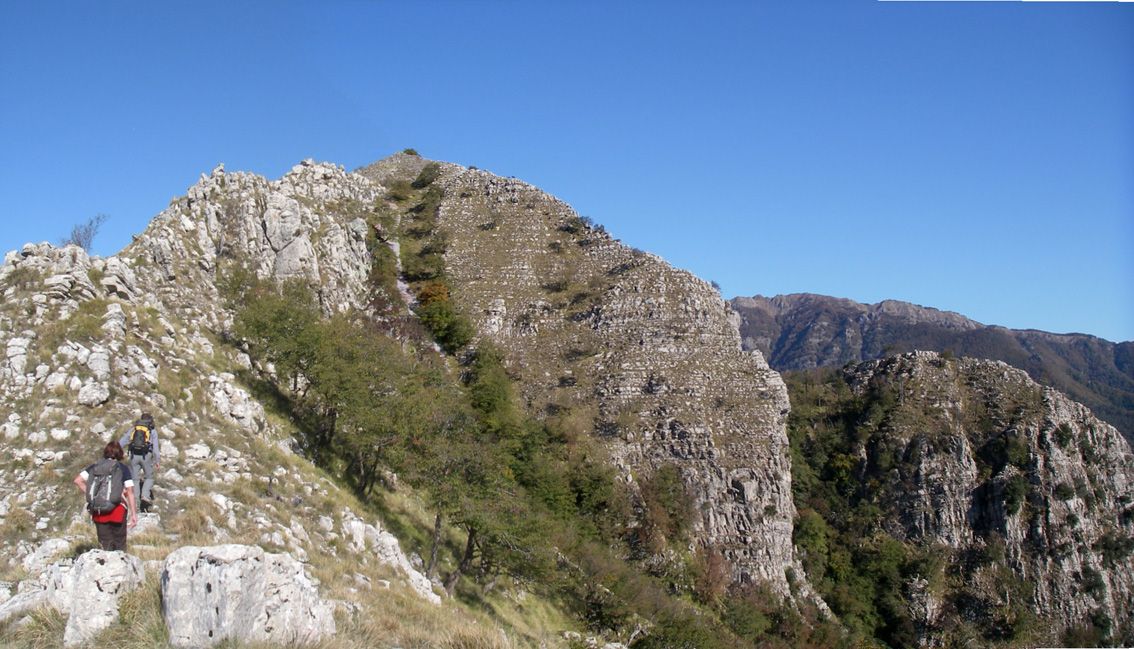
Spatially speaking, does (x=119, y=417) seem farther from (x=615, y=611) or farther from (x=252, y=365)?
(x=615, y=611)

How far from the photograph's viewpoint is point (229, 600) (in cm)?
729

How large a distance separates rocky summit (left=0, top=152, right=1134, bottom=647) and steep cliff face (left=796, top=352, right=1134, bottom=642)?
205mm

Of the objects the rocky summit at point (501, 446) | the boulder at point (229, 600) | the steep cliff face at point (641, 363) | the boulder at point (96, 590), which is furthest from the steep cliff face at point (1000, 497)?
the boulder at point (96, 590)

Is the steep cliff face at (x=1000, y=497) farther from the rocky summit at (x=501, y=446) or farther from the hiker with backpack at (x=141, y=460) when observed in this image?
the hiker with backpack at (x=141, y=460)

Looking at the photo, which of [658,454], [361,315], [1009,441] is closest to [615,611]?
[658,454]

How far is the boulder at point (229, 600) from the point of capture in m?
7.23

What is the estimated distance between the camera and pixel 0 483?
1190cm

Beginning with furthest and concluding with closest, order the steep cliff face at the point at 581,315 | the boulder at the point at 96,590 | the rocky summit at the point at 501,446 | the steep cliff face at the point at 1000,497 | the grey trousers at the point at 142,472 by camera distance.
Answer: the steep cliff face at the point at 1000,497
the steep cliff face at the point at 581,315
the rocky summit at the point at 501,446
the grey trousers at the point at 142,472
the boulder at the point at 96,590

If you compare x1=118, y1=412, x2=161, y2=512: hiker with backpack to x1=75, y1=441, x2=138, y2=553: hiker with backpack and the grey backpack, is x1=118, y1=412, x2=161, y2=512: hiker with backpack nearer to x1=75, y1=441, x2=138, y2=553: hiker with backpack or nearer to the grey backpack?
x1=75, y1=441, x2=138, y2=553: hiker with backpack

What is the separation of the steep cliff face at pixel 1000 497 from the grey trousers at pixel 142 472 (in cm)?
4198

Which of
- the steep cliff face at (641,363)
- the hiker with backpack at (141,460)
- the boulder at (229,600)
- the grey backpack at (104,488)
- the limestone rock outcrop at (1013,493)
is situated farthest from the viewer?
the limestone rock outcrop at (1013,493)

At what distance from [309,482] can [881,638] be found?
3629 cm

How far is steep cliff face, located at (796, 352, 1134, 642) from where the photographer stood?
39.3 m

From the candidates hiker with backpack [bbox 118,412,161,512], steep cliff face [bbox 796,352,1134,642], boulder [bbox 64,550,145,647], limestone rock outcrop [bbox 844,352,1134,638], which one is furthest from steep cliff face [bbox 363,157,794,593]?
boulder [bbox 64,550,145,647]
